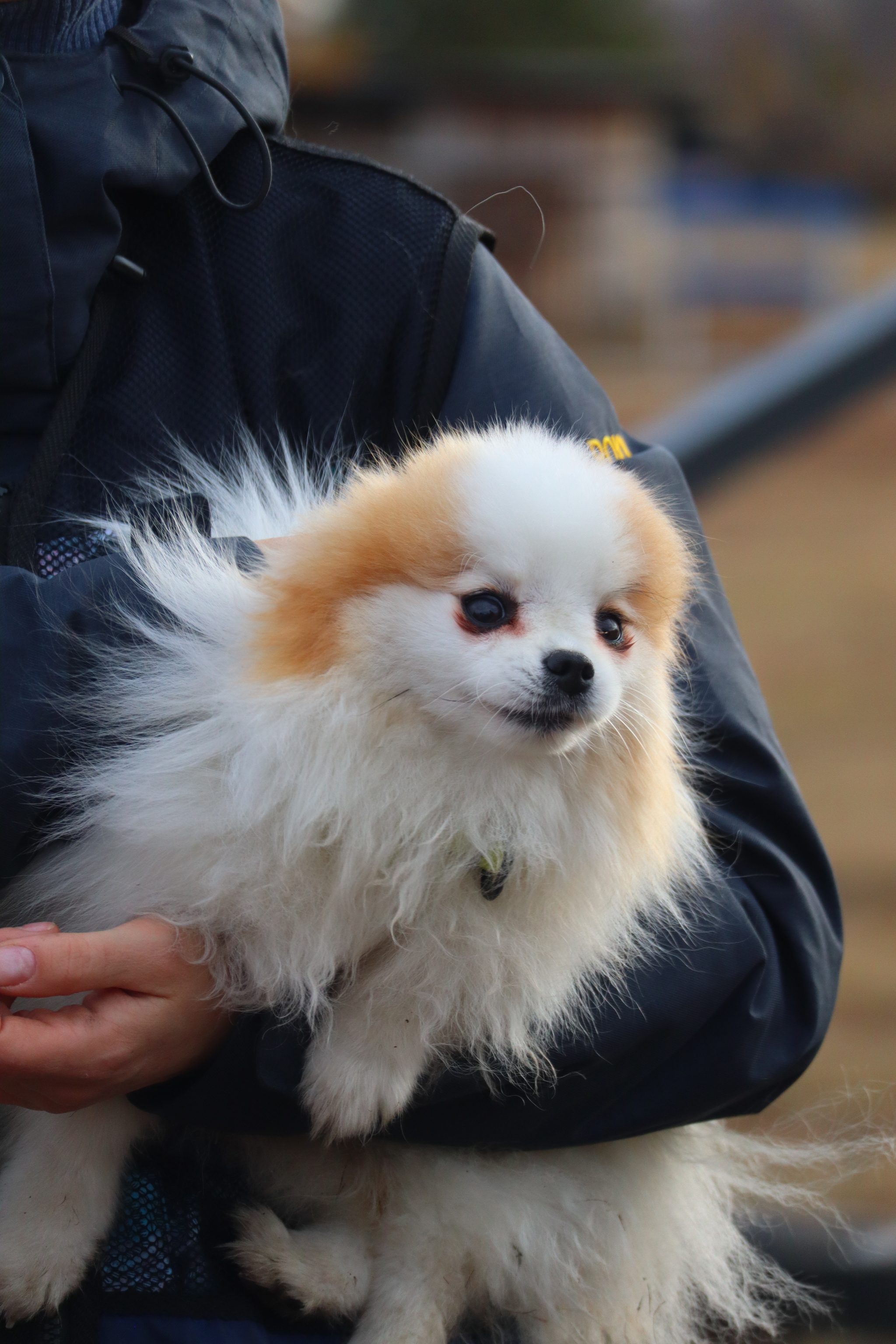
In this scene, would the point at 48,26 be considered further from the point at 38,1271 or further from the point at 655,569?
the point at 38,1271

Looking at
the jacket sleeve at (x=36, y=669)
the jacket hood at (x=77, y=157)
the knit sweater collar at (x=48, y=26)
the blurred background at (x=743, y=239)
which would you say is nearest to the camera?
the jacket sleeve at (x=36, y=669)

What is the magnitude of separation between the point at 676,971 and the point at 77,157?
1.05m

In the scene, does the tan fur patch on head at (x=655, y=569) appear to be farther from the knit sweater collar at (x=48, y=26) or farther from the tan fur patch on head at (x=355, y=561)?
the knit sweater collar at (x=48, y=26)

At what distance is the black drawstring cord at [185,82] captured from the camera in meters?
1.39

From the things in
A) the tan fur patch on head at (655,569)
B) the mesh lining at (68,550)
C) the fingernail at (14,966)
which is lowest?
the fingernail at (14,966)

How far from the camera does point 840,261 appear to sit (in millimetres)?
22094

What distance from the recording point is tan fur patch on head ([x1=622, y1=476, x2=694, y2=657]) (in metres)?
1.33

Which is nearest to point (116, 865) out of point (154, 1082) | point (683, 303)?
point (154, 1082)

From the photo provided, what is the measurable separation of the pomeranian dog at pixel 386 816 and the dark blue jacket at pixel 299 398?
0.07 metres

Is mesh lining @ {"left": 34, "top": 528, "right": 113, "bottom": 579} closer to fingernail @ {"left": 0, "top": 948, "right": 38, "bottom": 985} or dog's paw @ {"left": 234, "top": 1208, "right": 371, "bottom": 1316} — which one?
fingernail @ {"left": 0, "top": 948, "right": 38, "bottom": 985}

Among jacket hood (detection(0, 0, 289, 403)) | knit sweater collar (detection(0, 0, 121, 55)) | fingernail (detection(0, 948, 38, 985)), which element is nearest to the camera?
fingernail (detection(0, 948, 38, 985))

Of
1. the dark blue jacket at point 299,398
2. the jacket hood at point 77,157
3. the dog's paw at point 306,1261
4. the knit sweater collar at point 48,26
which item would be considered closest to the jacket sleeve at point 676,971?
the dark blue jacket at point 299,398

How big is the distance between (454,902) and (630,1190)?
0.46 m

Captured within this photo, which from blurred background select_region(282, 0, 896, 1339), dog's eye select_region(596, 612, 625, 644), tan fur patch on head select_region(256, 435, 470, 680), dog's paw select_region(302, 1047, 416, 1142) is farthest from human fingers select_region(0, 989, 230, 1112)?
blurred background select_region(282, 0, 896, 1339)
